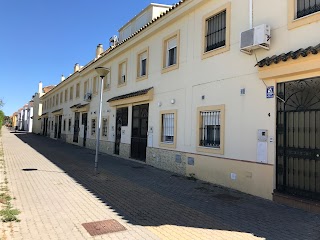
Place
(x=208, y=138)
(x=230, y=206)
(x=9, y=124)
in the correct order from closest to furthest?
(x=230, y=206), (x=208, y=138), (x=9, y=124)

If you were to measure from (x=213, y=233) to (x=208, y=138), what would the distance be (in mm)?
5224

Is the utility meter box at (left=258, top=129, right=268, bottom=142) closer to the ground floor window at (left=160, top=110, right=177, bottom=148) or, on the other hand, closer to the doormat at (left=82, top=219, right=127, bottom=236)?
the ground floor window at (left=160, top=110, right=177, bottom=148)

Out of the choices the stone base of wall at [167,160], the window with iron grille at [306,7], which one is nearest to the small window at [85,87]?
the stone base of wall at [167,160]

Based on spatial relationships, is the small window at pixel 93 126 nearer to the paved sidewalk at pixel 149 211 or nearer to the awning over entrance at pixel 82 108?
the awning over entrance at pixel 82 108

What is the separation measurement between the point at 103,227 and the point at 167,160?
6.93m

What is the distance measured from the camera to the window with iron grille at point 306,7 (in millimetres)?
6828

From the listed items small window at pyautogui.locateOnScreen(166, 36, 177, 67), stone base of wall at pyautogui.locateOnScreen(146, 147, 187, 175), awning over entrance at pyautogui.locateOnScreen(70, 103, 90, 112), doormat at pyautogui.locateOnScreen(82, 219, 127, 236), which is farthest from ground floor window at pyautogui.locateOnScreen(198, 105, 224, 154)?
awning over entrance at pyautogui.locateOnScreen(70, 103, 90, 112)

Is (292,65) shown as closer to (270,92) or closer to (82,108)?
(270,92)

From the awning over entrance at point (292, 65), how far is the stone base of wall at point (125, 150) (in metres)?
9.44

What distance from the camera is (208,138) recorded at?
1005 cm

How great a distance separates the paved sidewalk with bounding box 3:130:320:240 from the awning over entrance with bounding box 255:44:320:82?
313 cm

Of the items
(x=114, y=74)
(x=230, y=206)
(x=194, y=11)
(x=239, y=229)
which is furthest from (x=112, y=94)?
(x=239, y=229)

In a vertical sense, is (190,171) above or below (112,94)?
below

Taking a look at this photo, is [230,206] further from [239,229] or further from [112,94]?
[112,94]
